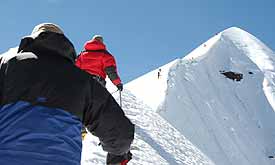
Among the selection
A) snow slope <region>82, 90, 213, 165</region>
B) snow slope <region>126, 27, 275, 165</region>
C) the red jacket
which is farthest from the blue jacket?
snow slope <region>126, 27, 275, 165</region>

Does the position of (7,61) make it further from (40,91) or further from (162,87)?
(162,87)

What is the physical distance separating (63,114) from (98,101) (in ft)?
0.79

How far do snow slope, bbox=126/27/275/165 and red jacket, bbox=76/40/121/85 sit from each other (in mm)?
29522

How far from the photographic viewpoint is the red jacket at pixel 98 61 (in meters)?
8.95

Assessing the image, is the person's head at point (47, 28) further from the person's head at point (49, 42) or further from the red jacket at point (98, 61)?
the red jacket at point (98, 61)

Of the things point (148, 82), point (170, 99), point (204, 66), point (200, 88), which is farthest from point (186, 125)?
point (204, 66)

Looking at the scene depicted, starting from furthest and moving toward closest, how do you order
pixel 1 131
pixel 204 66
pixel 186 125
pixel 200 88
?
pixel 204 66
pixel 200 88
pixel 186 125
pixel 1 131

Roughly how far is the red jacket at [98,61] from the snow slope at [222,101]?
29.5 metres

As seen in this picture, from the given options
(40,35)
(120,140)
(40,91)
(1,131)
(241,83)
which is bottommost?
(241,83)

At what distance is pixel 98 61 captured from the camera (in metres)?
8.98

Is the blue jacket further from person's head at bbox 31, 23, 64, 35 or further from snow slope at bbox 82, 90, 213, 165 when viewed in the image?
snow slope at bbox 82, 90, 213, 165

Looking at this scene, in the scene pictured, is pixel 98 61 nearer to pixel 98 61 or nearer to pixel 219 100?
pixel 98 61

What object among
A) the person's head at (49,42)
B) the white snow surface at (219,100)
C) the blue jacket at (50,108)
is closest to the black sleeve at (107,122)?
the blue jacket at (50,108)

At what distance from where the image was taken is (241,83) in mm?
59719
